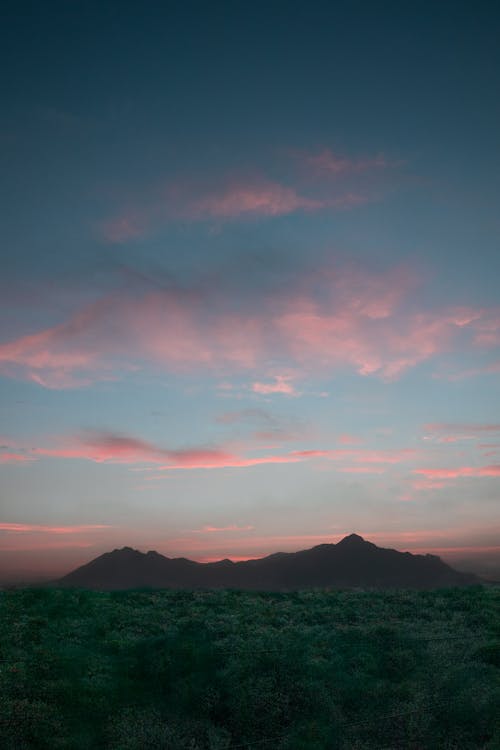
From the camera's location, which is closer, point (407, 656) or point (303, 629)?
point (407, 656)

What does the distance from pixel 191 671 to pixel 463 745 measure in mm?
9130

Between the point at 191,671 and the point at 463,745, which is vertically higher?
the point at 191,671

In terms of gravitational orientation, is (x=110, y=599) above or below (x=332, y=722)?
above

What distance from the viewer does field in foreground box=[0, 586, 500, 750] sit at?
17.2 m

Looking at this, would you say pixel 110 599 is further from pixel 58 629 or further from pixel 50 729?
pixel 50 729

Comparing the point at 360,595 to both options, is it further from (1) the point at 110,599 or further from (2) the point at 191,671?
(2) the point at 191,671

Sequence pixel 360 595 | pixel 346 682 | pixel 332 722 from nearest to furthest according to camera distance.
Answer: pixel 332 722
pixel 346 682
pixel 360 595

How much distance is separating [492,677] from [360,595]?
16963 mm

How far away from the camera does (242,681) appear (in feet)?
65.0

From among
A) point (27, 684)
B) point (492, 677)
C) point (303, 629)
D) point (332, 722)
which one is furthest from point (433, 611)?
point (27, 684)

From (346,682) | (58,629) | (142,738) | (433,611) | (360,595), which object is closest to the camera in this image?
(142,738)

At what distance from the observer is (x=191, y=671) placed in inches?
822

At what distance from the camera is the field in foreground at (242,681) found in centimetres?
1722

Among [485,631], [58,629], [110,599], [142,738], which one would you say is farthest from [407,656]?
[110,599]
